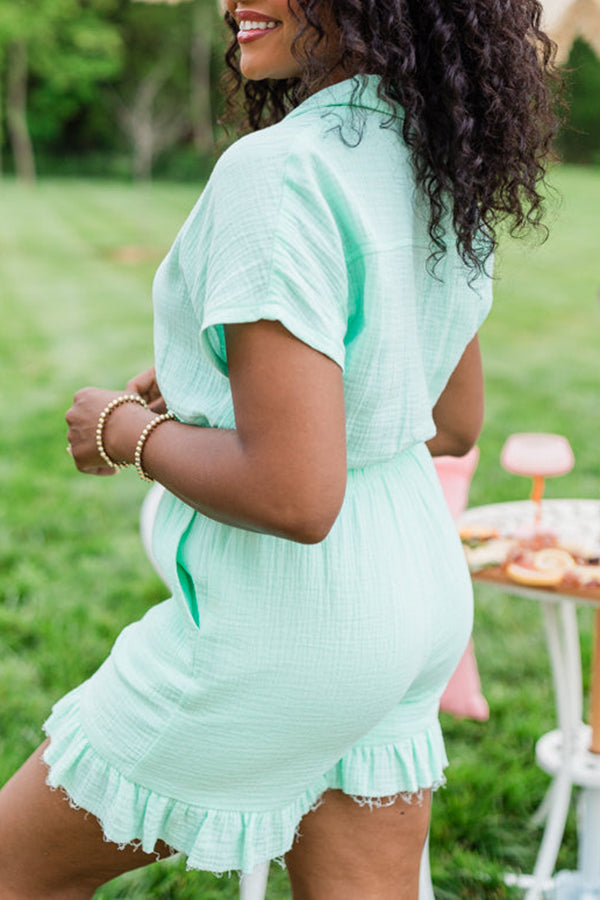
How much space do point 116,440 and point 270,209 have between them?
345mm

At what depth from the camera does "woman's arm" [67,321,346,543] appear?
3.27 ft

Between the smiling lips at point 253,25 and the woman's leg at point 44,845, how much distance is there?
2.78ft

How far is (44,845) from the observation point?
1.26 meters

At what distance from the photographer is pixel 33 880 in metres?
1.28

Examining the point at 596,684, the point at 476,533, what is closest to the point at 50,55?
the point at 476,533

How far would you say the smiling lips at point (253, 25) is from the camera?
1.14 m

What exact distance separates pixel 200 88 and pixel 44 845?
28012 mm

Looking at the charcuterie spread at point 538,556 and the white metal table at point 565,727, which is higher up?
the charcuterie spread at point 538,556

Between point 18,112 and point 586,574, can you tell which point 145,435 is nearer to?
point 586,574

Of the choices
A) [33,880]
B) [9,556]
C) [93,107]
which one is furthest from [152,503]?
[93,107]

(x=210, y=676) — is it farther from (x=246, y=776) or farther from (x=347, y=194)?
(x=347, y=194)

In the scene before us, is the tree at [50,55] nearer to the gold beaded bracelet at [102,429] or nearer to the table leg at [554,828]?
the table leg at [554,828]

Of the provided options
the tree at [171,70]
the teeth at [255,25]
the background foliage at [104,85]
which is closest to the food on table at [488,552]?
the teeth at [255,25]

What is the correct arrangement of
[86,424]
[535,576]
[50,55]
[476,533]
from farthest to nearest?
[50,55] < [476,533] < [535,576] < [86,424]
